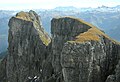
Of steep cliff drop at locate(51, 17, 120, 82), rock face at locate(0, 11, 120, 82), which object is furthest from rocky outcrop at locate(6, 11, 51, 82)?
steep cliff drop at locate(51, 17, 120, 82)

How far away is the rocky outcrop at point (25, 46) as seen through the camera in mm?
157000

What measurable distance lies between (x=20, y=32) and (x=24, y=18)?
25.7 ft

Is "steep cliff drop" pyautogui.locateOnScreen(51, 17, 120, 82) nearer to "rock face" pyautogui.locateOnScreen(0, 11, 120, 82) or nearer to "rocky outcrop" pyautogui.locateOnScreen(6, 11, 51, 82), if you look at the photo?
"rock face" pyautogui.locateOnScreen(0, 11, 120, 82)

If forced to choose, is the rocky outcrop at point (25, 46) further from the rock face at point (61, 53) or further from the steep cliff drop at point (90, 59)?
the steep cliff drop at point (90, 59)

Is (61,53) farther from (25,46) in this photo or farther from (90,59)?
(25,46)

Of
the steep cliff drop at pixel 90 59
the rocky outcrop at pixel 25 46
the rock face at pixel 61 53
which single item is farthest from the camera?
the rocky outcrop at pixel 25 46

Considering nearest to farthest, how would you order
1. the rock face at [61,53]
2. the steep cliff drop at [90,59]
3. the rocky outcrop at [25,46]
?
1. the steep cliff drop at [90,59]
2. the rock face at [61,53]
3. the rocky outcrop at [25,46]

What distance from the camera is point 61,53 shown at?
7219cm

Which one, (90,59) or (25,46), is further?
(25,46)

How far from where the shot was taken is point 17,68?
165 meters

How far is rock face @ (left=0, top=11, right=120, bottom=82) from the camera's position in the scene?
69.6m

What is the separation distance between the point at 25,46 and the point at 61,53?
9089 cm

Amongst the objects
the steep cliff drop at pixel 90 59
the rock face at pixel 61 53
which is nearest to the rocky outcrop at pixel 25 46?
the rock face at pixel 61 53

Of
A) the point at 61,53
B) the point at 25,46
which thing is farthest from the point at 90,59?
the point at 25,46
